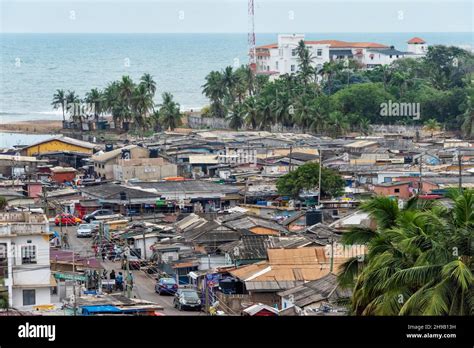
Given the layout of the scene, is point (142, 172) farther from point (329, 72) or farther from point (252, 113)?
point (329, 72)

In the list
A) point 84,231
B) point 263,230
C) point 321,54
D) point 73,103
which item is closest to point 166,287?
point 263,230

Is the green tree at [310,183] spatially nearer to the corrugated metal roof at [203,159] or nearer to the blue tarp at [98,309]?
the corrugated metal roof at [203,159]

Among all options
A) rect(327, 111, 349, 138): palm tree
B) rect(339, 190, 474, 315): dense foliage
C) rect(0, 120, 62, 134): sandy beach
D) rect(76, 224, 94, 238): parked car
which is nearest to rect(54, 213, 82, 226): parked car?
rect(76, 224, 94, 238): parked car

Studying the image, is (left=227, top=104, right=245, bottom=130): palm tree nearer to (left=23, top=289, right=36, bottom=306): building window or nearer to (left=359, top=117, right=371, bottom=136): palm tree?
(left=359, top=117, right=371, bottom=136): palm tree

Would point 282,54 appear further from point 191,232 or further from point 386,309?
point 386,309

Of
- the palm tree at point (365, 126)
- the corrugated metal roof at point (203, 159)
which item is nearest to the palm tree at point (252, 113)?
the palm tree at point (365, 126)

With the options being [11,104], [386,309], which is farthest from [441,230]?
[11,104]
